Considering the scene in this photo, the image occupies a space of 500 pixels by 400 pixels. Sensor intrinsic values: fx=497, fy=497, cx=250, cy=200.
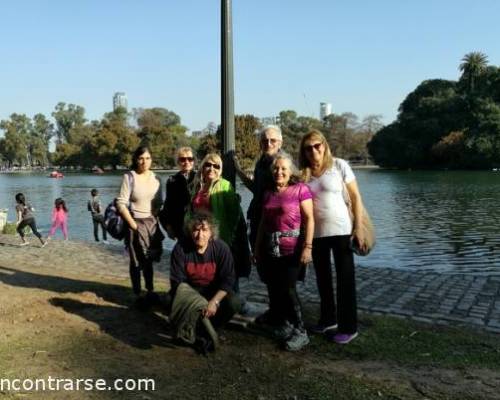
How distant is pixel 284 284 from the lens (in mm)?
4348

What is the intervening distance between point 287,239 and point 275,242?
0.11m

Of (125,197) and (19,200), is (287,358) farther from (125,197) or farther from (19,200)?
(19,200)

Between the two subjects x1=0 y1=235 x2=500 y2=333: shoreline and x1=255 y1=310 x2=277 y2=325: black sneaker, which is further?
x1=0 y1=235 x2=500 y2=333: shoreline

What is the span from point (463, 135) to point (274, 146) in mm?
70917

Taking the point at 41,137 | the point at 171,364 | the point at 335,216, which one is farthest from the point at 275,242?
the point at 41,137

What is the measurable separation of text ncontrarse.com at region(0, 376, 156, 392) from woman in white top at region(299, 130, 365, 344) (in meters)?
1.80

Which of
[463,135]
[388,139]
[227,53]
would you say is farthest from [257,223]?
[388,139]

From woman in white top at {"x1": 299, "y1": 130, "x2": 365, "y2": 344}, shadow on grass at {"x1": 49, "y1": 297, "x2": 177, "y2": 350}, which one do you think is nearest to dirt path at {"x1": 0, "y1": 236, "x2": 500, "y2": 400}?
Result: shadow on grass at {"x1": 49, "y1": 297, "x2": 177, "y2": 350}

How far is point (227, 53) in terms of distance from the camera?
5.59m

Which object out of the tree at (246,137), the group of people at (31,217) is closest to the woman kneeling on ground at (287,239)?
the group of people at (31,217)

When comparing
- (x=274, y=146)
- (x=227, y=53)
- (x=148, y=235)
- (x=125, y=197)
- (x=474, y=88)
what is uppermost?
(x=474, y=88)

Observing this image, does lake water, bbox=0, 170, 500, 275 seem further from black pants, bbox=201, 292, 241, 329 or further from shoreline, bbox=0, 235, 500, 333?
black pants, bbox=201, 292, 241, 329

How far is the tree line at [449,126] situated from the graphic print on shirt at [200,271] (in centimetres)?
6892

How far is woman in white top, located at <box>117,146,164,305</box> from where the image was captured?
5316mm
